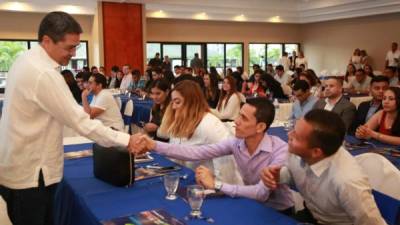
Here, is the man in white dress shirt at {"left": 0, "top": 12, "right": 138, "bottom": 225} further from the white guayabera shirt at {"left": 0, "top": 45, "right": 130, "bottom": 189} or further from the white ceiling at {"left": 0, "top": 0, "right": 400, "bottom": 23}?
the white ceiling at {"left": 0, "top": 0, "right": 400, "bottom": 23}

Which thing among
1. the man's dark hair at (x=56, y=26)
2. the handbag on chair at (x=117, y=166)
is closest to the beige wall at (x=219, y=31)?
the handbag on chair at (x=117, y=166)

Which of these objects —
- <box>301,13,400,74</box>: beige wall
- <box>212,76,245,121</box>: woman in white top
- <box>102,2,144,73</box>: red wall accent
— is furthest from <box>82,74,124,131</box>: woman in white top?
<box>301,13,400,74</box>: beige wall

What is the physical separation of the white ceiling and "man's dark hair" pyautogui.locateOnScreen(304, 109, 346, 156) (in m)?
12.6

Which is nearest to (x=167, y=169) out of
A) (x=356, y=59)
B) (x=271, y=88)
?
(x=271, y=88)

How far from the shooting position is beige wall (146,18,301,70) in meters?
16.4

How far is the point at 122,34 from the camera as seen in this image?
14.0 meters

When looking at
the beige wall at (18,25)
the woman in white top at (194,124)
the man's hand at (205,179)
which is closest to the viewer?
the man's hand at (205,179)

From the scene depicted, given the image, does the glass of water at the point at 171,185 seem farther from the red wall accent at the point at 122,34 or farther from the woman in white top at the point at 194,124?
the red wall accent at the point at 122,34

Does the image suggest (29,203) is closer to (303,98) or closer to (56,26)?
(56,26)

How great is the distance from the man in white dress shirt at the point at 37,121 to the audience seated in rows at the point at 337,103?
337cm

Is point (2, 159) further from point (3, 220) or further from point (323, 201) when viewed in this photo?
point (323, 201)

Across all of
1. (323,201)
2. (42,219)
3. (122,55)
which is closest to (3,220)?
(42,219)

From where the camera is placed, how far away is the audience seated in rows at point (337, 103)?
468cm

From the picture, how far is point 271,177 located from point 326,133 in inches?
16.4
